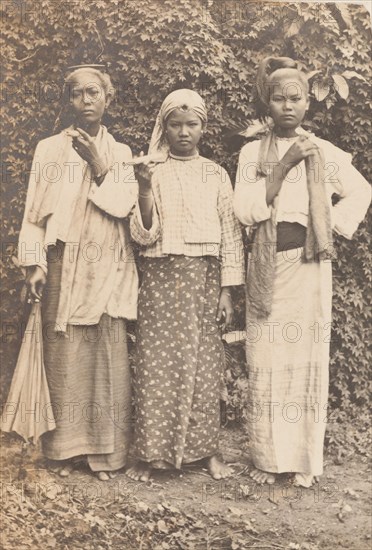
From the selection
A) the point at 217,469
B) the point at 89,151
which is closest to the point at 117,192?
the point at 89,151

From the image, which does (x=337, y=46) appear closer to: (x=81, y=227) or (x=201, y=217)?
(x=201, y=217)

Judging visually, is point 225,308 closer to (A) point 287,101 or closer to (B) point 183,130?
(B) point 183,130

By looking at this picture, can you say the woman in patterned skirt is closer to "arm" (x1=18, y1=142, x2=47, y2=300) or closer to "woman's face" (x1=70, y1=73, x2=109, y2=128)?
"woman's face" (x1=70, y1=73, x2=109, y2=128)

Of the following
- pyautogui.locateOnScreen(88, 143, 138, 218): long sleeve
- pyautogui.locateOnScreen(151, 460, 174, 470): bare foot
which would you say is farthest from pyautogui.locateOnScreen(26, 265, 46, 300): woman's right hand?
pyautogui.locateOnScreen(151, 460, 174, 470): bare foot

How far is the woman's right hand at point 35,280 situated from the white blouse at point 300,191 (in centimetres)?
92

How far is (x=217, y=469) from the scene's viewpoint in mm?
3346

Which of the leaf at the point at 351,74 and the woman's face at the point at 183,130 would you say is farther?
the leaf at the point at 351,74

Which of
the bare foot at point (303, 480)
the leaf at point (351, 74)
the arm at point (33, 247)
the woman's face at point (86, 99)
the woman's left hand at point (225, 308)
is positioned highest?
the leaf at point (351, 74)

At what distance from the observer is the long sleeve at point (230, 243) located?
3.32m

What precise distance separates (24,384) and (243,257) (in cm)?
113

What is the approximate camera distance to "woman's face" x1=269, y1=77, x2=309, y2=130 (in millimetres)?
3281

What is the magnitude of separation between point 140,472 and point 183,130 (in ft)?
5.04

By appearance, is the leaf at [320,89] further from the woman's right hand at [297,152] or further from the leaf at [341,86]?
the woman's right hand at [297,152]

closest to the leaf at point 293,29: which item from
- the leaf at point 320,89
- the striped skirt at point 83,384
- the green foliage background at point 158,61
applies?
the green foliage background at point 158,61
